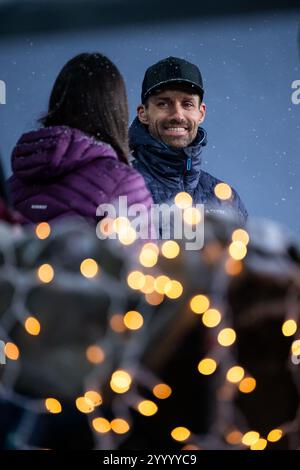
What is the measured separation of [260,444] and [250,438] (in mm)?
38

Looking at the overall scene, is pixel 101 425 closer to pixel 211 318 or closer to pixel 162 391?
pixel 162 391

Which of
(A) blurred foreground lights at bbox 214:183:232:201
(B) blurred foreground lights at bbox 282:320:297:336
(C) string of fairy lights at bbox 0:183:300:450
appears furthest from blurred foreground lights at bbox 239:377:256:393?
(A) blurred foreground lights at bbox 214:183:232:201

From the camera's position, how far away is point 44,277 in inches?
42.5

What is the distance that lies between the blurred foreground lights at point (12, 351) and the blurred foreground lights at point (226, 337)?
15.2 inches

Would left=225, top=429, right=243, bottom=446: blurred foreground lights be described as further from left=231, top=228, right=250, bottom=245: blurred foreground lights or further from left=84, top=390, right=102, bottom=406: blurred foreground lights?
left=231, top=228, right=250, bottom=245: blurred foreground lights

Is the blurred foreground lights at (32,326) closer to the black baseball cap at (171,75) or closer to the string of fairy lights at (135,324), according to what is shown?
the string of fairy lights at (135,324)

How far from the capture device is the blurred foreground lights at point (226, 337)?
1.06 meters

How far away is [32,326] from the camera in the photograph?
109 cm

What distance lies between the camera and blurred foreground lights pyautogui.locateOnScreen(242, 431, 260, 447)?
3.65 ft

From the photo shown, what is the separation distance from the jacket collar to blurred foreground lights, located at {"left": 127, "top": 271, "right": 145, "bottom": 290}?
0.35 m

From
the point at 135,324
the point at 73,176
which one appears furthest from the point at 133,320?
the point at 73,176

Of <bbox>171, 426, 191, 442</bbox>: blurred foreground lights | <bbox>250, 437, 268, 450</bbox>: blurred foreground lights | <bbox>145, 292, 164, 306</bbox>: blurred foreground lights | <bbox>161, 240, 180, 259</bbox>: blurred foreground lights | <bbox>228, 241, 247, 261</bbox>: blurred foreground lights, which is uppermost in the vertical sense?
<bbox>228, 241, 247, 261</bbox>: blurred foreground lights

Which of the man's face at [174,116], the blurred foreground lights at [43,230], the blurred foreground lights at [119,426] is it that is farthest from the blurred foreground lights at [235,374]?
the man's face at [174,116]

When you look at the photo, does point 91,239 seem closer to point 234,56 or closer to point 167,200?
point 167,200
